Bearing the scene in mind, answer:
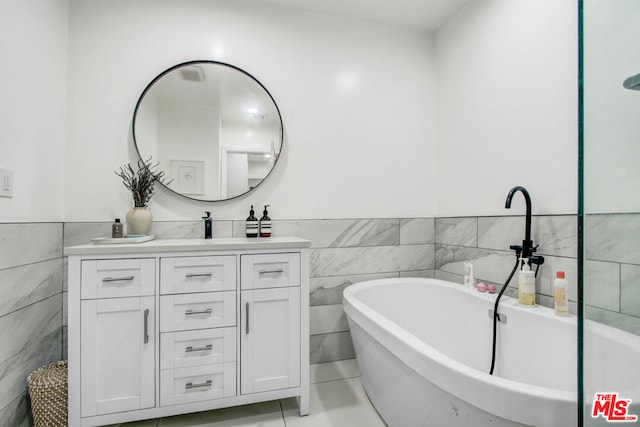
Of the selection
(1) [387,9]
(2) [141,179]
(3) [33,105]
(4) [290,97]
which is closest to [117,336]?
(2) [141,179]

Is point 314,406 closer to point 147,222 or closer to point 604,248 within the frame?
point 147,222

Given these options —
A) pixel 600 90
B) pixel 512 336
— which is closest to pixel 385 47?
pixel 600 90

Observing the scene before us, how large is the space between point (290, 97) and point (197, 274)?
138 centimetres

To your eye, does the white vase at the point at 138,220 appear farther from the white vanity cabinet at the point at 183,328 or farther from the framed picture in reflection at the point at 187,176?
the white vanity cabinet at the point at 183,328

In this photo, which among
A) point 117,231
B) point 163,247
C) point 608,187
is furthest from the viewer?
point 117,231

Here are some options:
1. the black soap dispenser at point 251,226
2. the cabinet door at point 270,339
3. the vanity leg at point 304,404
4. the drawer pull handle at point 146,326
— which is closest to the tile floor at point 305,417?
the vanity leg at point 304,404

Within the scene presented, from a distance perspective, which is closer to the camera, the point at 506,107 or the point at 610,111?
the point at 610,111

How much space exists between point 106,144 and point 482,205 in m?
2.44

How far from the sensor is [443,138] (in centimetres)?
239

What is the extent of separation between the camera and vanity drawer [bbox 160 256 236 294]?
1.48 m

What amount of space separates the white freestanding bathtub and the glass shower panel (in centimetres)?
3

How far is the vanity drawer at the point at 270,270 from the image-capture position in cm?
158

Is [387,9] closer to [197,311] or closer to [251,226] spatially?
[251,226]

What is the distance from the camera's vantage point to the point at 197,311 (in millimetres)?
1507
